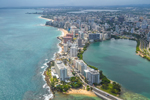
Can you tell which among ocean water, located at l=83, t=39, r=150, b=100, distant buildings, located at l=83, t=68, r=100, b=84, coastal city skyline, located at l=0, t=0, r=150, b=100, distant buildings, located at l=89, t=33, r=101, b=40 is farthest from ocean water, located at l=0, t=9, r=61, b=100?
distant buildings, located at l=89, t=33, r=101, b=40

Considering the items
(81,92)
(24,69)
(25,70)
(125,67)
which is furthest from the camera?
(125,67)

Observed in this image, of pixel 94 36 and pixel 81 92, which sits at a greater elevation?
pixel 94 36

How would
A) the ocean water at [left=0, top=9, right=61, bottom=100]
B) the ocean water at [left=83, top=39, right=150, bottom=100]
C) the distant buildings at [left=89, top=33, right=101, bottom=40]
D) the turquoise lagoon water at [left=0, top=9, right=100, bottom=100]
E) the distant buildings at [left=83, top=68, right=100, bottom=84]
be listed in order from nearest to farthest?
the turquoise lagoon water at [left=0, top=9, right=100, bottom=100], the ocean water at [left=0, top=9, right=61, bottom=100], the ocean water at [left=83, top=39, right=150, bottom=100], the distant buildings at [left=83, top=68, right=100, bottom=84], the distant buildings at [left=89, top=33, right=101, bottom=40]

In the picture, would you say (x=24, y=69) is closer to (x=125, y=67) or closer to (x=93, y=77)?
(x=93, y=77)

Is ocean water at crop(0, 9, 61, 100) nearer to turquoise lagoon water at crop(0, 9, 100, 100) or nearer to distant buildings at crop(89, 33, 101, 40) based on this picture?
turquoise lagoon water at crop(0, 9, 100, 100)

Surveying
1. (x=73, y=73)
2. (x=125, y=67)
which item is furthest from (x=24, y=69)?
(x=125, y=67)

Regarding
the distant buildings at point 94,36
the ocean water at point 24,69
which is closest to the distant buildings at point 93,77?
the ocean water at point 24,69

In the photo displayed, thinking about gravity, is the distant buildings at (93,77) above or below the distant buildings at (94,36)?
below

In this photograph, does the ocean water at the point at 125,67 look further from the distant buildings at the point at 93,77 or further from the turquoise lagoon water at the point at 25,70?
the turquoise lagoon water at the point at 25,70

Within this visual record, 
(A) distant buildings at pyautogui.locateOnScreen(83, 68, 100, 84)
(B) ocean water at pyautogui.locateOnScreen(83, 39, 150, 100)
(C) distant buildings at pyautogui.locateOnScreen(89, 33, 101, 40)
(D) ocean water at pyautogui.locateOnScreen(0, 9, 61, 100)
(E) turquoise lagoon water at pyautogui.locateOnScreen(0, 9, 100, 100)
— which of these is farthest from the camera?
(C) distant buildings at pyautogui.locateOnScreen(89, 33, 101, 40)

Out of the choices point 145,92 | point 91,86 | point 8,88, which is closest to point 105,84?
point 91,86
